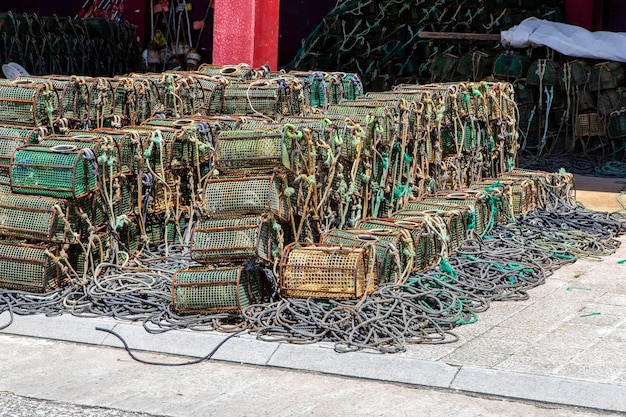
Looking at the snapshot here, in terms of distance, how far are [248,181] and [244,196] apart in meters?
0.13

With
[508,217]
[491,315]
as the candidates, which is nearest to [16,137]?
[491,315]

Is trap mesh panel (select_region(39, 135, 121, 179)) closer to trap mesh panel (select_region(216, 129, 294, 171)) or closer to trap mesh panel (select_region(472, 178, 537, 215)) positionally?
trap mesh panel (select_region(216, 129, 294, 171))

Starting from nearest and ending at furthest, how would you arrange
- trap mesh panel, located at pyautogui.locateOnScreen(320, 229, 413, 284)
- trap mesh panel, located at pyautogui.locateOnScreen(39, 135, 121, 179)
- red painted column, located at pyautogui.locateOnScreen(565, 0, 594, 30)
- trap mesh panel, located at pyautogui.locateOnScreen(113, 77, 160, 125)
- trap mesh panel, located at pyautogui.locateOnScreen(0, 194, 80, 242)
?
trap mesh panel, located at pyautogui.locateOnScreen(320, 229, 413, 284)
trap mesh panel, located at pyautogui.locateOnScreen(0, 194, 80, 242)
trap mesh panel, located at pyautogui.locateOnScreen(39, 135, 121, 179)
trap mesh panel, located at pyautogui.locateOnScreen(113, 77, 160, 125)
red painted column, located at pyautogui.locateOnScreen(565, 0, 594, 30)

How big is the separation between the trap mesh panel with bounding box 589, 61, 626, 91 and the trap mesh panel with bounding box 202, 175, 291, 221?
31.6 ft

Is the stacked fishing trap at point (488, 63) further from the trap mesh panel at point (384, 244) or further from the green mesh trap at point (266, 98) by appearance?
the trap mesh panel at point (384, 244)

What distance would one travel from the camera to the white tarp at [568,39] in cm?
1641

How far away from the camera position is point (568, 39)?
16.7m

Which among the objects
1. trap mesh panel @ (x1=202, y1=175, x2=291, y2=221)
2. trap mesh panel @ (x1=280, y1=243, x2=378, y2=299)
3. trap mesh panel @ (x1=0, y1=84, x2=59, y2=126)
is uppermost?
trap mesh panel @ (x1=0, y1=84, x2=59, y2=126)

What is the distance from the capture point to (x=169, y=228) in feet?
32.0

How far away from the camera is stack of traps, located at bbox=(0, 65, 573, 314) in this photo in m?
7.86

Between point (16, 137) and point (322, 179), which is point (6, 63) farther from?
point (322, 179)

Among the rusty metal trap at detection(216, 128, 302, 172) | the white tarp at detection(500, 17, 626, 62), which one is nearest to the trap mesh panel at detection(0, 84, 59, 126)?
the rusty metal trap at detection(216, 128, 302, 172)

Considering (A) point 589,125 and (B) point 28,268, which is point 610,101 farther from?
(B) point 28,268

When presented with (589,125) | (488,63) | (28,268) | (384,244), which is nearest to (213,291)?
(384,244)
